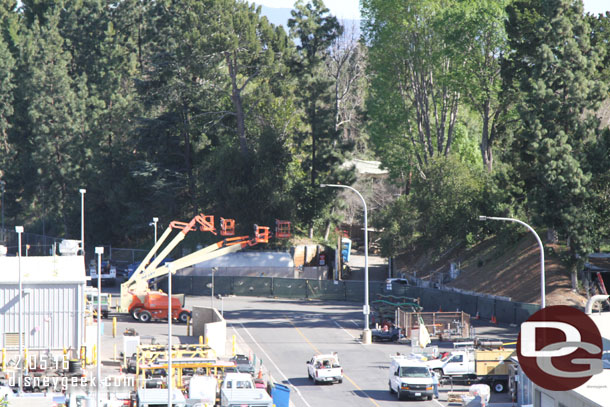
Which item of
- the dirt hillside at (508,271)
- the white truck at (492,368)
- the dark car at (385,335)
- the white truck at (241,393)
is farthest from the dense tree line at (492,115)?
the white truck at (241,393)

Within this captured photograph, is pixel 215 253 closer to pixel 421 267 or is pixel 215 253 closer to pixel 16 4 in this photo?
pixel 421 267

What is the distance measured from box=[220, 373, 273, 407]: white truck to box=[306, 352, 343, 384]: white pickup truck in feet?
14.7

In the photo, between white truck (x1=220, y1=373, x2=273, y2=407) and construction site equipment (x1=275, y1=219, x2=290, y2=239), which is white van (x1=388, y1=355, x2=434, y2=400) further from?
construction site equipment (x1=275, y1=219, x2=290, y2=239)

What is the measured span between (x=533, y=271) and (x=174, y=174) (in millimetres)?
39613

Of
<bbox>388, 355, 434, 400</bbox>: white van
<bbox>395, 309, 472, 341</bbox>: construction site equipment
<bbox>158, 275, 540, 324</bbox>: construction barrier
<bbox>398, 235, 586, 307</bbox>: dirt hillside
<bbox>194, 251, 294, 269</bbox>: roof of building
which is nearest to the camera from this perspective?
<bbox>388, 355, 434, 400</bbox>: white van

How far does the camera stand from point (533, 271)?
61062mm

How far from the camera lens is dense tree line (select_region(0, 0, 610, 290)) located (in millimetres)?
56562

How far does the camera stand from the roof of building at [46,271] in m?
46.1

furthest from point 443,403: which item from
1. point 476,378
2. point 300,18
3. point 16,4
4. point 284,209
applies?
point 16,4

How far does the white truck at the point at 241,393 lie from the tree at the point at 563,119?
27.5 meters

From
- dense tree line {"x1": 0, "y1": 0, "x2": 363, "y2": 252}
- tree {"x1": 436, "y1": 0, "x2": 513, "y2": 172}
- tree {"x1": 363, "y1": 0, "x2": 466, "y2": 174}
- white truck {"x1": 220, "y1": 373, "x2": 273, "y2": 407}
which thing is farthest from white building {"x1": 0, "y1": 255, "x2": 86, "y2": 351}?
tree {"x1": 436, "y1": 0, "x2": 513, "y2": 172}

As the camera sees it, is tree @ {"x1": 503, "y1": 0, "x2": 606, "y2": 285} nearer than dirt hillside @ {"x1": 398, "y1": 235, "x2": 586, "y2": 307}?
Yes

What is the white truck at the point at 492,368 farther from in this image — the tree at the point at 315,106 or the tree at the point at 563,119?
A: the tree at the point at 315,106

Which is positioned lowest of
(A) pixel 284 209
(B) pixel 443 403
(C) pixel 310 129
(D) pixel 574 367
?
(B) pixel 443 403
